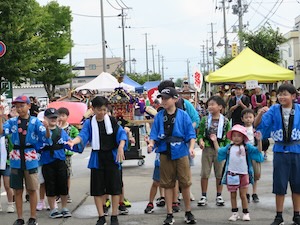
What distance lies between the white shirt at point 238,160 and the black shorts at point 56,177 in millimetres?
2455

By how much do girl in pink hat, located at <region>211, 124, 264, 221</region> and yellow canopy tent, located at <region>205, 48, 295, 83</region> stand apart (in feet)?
32.0

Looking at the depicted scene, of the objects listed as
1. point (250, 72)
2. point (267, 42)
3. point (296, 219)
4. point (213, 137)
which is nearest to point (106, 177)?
point (213, 137)

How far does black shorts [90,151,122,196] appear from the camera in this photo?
7.09m

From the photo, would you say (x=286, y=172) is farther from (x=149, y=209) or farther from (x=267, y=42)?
(x=267, y=42)

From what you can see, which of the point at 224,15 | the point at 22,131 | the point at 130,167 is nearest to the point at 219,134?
the point at 22,131

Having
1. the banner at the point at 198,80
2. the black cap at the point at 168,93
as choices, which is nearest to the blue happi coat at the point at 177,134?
the black cap at the point at 168,93

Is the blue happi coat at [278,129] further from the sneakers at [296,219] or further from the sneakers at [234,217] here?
the sneakers at [234,217]

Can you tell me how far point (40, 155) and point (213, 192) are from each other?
323 cm

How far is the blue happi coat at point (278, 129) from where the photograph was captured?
263 inches

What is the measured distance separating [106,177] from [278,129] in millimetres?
2307

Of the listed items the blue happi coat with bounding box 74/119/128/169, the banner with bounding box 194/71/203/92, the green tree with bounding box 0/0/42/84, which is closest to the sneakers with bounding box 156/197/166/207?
the blue happi coat with bounding box 74/119/128/169

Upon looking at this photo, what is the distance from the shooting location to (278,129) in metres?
6.77

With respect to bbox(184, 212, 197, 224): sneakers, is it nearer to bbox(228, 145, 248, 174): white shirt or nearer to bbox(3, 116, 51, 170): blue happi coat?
bbox(228, 145, 248, 174): white shirt

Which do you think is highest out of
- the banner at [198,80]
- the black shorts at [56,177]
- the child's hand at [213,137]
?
the banner at [198,80]
